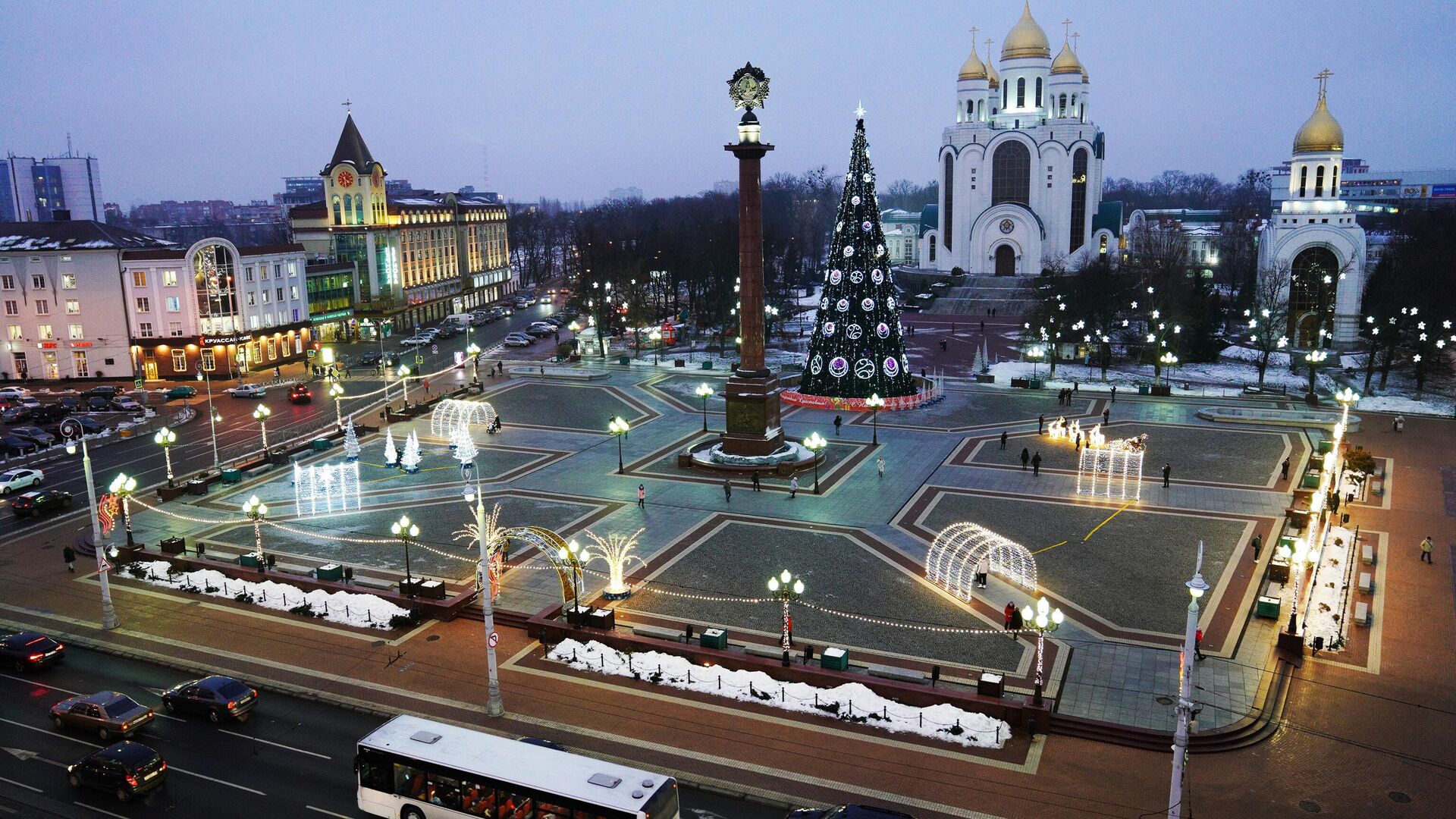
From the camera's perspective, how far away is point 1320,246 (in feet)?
236

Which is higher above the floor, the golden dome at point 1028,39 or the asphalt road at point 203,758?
the golden dome at point 1028,39

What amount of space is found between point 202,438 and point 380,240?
147 feet

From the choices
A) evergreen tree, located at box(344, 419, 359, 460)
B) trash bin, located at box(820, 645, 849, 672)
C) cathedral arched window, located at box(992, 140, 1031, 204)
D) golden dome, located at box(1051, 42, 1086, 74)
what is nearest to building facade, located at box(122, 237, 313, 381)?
evergreen tree, located at box(344, 419, 359, 460)

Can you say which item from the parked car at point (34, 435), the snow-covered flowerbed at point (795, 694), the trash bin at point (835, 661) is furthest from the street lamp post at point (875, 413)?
the parked car at point (34, 435)

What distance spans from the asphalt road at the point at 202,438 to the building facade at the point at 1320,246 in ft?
199

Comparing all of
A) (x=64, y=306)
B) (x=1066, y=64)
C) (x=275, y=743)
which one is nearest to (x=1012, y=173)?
(x=1066, y=64)

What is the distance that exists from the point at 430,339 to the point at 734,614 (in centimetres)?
6478

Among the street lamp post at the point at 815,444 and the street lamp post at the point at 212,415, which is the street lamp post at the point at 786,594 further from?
Result: the street lamp post at the point at 212,415

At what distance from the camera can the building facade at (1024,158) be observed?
10419cm

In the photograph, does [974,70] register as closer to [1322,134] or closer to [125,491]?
[1322,134]

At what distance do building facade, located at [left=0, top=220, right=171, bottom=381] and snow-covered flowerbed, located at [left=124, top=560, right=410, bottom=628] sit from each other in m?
44.0

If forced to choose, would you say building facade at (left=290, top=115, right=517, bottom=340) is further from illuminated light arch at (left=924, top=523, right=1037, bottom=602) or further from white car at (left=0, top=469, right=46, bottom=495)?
illuminated light arch at (left=924, top=523, right=1037, bottom=602)

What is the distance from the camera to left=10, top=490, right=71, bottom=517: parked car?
37.3 metres

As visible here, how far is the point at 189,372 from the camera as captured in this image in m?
67.7
